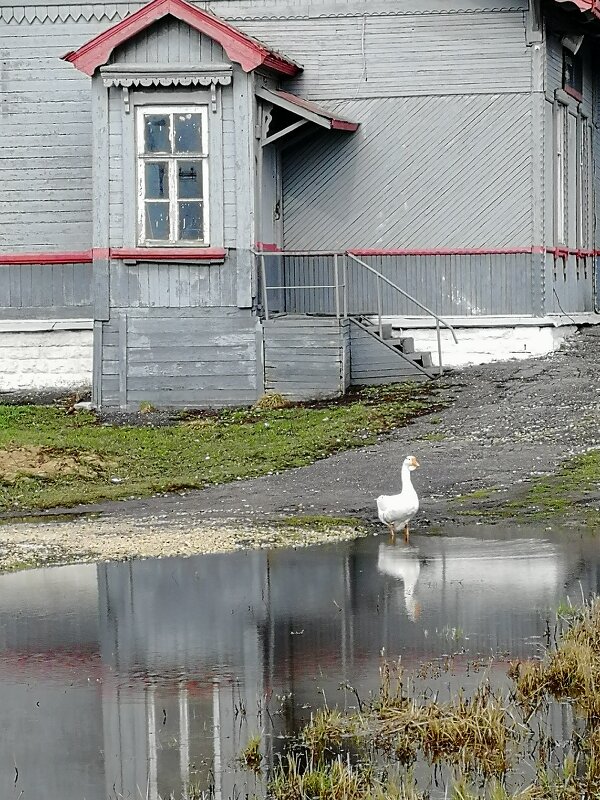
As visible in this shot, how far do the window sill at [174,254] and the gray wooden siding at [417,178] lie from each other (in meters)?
2.45

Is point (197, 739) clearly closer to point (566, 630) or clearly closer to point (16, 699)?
point (16, 699)

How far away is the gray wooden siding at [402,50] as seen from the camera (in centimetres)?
2273

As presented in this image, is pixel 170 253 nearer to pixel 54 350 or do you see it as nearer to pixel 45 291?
pixel 45 291

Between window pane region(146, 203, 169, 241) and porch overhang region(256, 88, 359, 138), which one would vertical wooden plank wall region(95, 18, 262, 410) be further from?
porch overhang region(256, 88, 359, 138)

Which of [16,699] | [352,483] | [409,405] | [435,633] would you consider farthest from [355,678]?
[409,405]

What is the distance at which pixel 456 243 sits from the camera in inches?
909

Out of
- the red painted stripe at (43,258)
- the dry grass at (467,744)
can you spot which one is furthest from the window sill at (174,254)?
the dry grass at (467,744)

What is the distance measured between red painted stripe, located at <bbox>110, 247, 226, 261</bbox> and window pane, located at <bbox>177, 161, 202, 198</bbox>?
798 mm

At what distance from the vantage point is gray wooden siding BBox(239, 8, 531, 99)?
895 inches

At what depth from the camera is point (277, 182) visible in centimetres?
2331

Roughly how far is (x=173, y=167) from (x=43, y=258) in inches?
127

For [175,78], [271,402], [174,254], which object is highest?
[175,78]

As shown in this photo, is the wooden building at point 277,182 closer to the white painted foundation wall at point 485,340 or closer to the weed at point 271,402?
the white painted foundation wall at point 485,340

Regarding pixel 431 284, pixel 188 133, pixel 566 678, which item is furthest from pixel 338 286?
pixel 566 678
